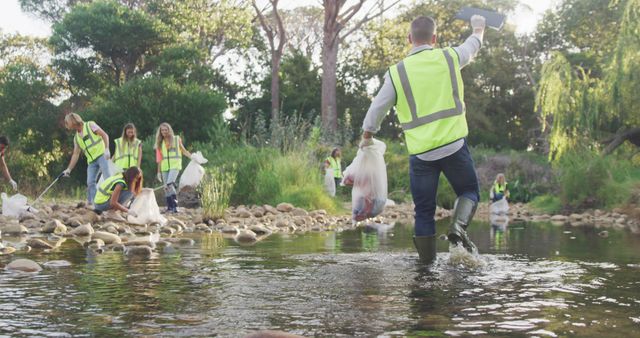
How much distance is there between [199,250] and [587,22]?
37.5 m

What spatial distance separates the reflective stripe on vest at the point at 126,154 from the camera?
13141mm

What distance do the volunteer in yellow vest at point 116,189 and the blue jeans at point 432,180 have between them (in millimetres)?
5418

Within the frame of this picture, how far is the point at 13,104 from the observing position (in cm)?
2688


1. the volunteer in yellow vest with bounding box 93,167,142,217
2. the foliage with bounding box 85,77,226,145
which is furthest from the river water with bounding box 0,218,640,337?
the foliage with bounding box 85,77,226,145

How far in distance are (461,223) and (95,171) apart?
A: 28.4 feet

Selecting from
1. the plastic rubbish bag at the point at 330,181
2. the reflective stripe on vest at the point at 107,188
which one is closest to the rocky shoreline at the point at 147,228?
the reflective stripe on vest at the point at 107,188

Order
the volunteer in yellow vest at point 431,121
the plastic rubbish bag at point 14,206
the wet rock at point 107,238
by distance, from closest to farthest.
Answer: the volunteer in yellow vest at point 431,121, the wet rock at point 107,238, the plastic rubbish bag at point 14,206

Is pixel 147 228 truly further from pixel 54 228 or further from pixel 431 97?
pixel 431 97

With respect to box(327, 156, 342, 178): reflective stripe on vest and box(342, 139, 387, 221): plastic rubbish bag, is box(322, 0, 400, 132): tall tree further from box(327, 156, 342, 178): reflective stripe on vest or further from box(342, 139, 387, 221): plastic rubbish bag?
box(342, 139, 387, 221): plastic rubbish bag

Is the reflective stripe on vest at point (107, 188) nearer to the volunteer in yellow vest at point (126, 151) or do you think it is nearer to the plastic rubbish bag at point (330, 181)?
the volunteer in yellow vest at point (126, 151)

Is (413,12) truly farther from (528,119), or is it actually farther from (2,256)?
(2,256)

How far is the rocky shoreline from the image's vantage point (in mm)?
7137

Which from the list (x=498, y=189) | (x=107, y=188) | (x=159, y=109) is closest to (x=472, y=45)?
(x=107, y=188)

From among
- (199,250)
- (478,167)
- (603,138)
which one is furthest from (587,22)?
(199,250)
